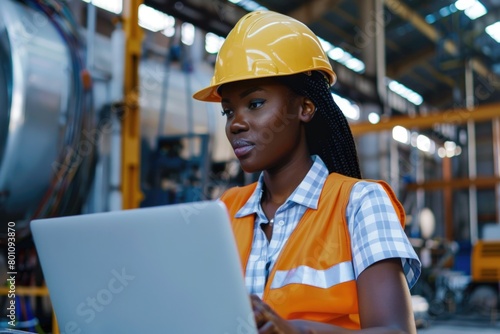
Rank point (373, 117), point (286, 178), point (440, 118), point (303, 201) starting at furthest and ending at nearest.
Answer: point (373, 117) < point (440, 118) < point (286, 178) < point (303, 201)

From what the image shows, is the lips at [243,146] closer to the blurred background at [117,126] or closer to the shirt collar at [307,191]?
the shirt collar at [307,191]

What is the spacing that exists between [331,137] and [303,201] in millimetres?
220

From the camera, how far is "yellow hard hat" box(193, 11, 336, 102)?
3.91 ft

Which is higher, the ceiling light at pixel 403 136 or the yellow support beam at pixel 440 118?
the ceiling light at pixel 403 136

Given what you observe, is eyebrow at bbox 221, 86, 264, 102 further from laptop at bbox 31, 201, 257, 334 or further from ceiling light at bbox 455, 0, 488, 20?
ceiling light at bbox 455, 0, 488, 20

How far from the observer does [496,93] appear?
14797 mm

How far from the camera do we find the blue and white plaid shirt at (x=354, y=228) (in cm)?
102

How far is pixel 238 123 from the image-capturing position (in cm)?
121

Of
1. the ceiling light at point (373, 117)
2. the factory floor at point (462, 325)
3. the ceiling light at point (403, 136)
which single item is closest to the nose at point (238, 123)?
the factory floor at point (462, 325)

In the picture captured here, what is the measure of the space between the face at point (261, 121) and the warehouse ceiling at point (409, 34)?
19.4 feet

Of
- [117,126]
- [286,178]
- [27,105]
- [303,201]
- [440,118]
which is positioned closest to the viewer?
[303,201]

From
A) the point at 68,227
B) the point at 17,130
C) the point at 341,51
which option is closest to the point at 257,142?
the point at 68,227

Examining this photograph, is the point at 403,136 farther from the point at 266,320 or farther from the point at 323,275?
the point at 266,320

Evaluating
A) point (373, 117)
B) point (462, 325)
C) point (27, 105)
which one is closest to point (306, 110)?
point (27, 105)
